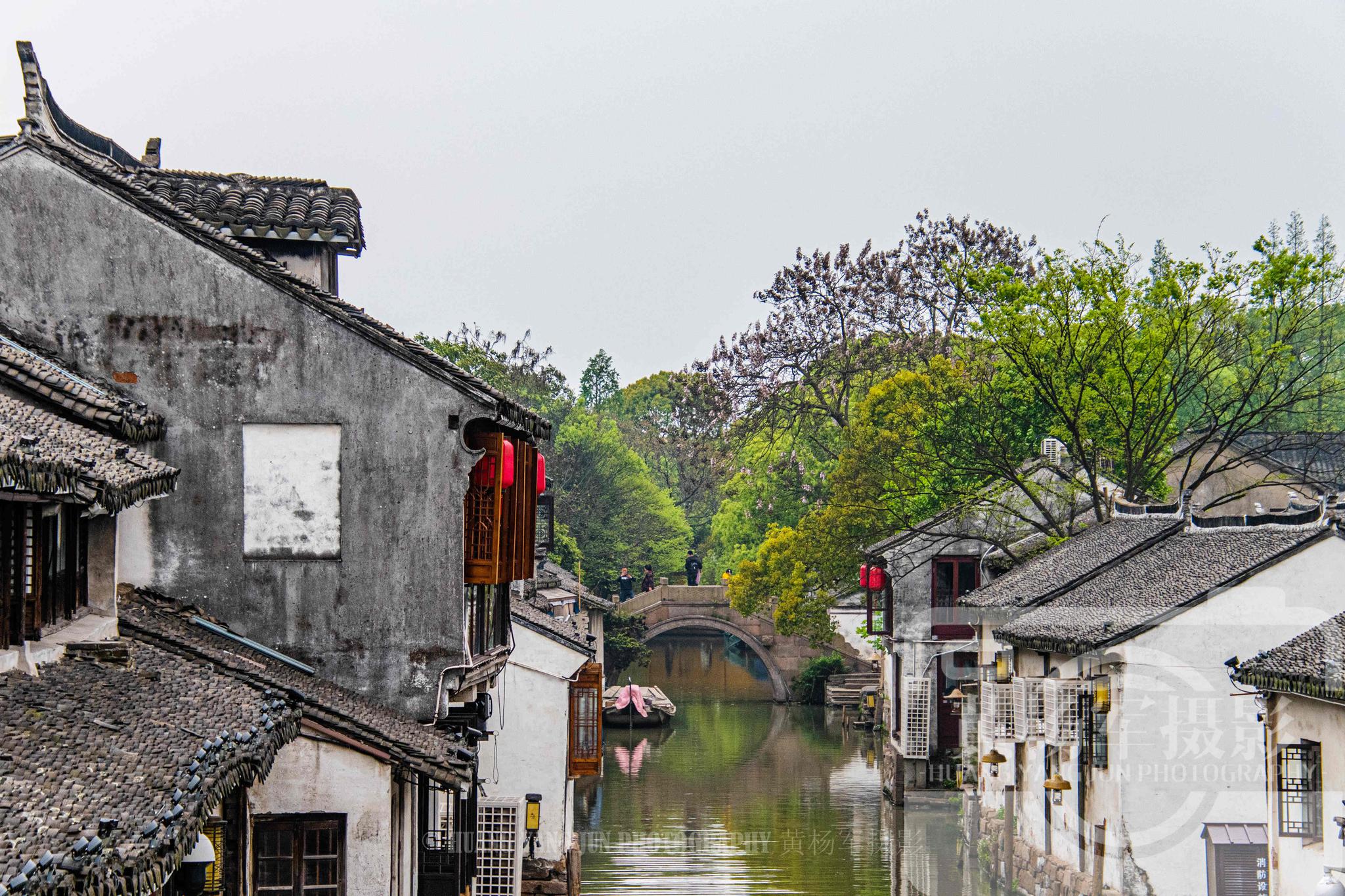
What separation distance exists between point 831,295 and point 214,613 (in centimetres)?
3475

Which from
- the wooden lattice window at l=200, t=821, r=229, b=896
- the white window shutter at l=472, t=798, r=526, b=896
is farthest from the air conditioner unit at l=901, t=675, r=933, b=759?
the wooden lattice window at l=200, t=821, r=229, b=896

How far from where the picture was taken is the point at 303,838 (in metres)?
10.9

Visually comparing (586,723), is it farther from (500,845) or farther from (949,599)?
(949,599)

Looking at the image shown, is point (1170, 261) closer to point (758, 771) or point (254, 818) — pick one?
point (758, 771)

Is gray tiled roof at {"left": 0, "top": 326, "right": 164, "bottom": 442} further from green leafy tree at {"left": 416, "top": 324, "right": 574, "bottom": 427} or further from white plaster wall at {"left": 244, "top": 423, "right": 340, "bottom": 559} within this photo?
green leafy tree at {"left": 416, "top": 324, "right": 574, "bottom": 427}

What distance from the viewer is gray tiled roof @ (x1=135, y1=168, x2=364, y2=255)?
47.5ft

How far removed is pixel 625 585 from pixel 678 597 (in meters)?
4.79

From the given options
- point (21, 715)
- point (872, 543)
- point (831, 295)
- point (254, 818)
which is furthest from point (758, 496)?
point (21, 715)

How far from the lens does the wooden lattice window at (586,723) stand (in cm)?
2175

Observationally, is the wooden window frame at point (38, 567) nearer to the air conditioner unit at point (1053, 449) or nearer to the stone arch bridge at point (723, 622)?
the air conditioner unit at point (1053, 449)

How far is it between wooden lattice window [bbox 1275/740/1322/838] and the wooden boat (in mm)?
31408

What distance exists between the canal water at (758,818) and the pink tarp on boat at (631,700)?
667mm

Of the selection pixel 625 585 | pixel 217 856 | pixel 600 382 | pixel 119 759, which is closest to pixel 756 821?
pixel 217 856

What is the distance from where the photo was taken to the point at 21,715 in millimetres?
7242
